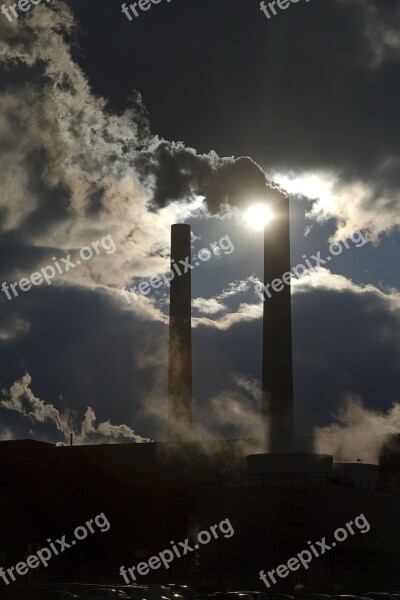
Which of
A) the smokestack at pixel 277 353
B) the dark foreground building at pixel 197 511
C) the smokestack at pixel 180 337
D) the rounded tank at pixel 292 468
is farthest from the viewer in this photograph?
the smokestack at pixel 180 337

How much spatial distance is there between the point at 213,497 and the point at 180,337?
514 inches

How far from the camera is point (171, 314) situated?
168 ft

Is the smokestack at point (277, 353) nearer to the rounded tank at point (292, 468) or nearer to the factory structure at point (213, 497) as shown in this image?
the factory structure at point (213, 497)

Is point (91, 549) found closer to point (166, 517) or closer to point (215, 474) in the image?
point (166, 517)

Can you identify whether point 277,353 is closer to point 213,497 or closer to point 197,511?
point 213,497

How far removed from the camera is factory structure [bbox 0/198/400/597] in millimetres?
38438

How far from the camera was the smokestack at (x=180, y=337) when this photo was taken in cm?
5119

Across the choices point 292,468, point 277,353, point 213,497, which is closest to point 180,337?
point 277,353

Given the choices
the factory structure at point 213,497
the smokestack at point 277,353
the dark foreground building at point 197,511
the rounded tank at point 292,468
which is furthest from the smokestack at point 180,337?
the rounded tank at point 292,468

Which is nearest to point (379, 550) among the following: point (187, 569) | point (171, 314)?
point (187, 569)

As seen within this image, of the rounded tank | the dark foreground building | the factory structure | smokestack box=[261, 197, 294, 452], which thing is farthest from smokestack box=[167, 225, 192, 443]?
the rounded tank

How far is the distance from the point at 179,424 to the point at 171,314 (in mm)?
6684

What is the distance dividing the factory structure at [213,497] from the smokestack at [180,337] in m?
0.06

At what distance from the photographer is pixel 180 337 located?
168 feet
